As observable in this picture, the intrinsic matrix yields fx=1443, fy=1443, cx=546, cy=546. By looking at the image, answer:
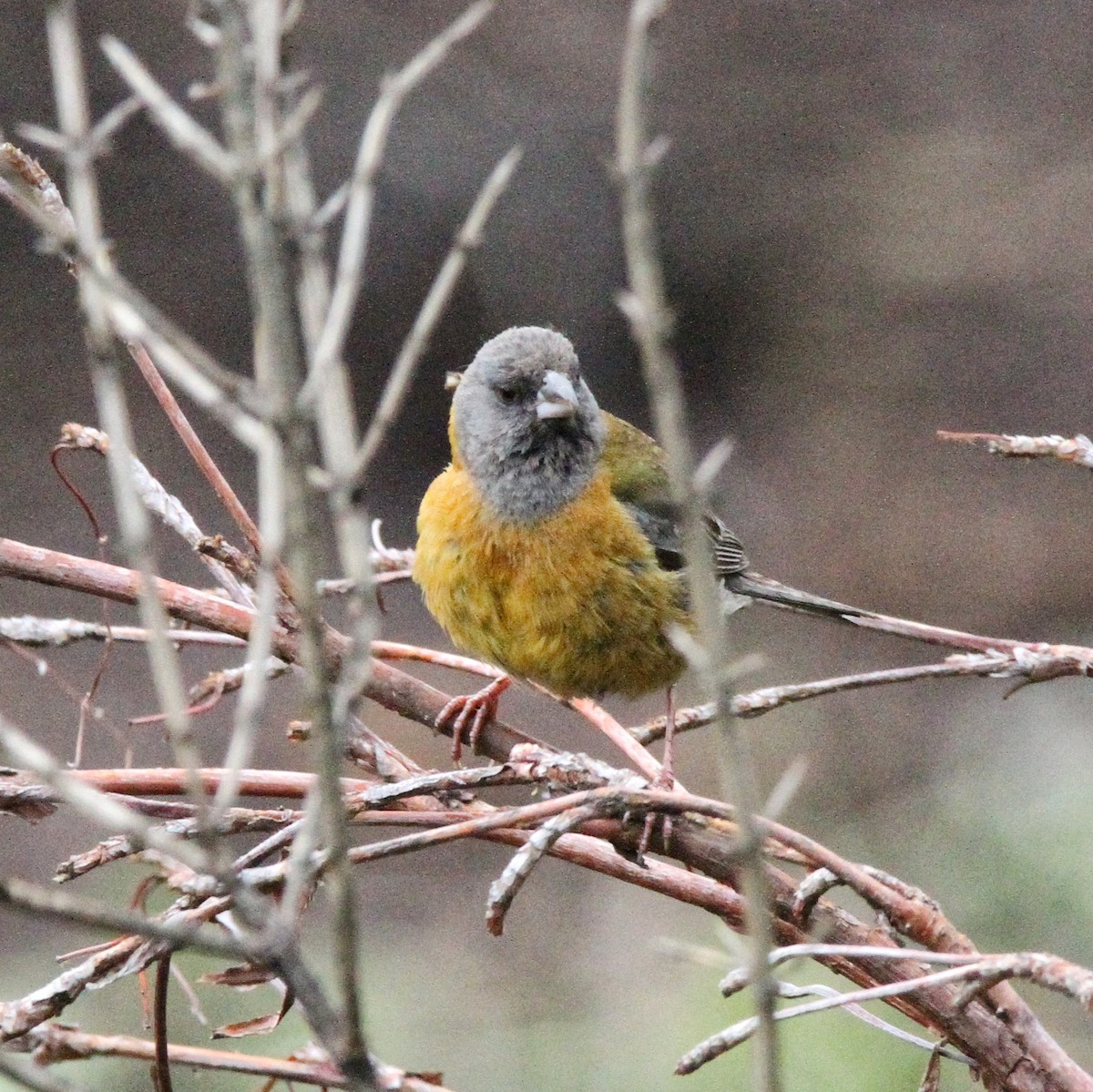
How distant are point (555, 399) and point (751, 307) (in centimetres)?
467

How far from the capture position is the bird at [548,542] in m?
3.63

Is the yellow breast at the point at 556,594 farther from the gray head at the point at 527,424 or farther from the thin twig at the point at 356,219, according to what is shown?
the thin twig at the point at 356,219

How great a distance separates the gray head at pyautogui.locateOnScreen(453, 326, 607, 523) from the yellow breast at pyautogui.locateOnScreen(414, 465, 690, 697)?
2.8 inches

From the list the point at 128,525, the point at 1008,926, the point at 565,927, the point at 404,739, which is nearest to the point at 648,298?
the point at 128,525

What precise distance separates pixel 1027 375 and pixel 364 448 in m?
7.77

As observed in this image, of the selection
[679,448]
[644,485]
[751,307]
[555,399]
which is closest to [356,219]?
[679,448]

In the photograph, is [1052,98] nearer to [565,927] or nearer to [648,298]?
[565,927]

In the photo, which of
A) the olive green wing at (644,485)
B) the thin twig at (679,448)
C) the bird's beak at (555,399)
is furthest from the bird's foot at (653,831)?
the bird's beak at (555,399)

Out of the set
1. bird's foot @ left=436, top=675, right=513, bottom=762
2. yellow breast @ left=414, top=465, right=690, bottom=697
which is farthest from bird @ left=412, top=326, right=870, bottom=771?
bird's foot @ left=436, top=675, right=513, bottom=762

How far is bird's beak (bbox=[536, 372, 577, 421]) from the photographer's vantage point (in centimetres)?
386

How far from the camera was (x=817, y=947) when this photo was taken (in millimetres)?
1477

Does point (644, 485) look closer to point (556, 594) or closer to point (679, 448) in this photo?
point (556, 594)

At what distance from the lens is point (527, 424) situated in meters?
3.94

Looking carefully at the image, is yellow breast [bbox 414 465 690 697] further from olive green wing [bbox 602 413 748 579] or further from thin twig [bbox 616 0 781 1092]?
thin twig [bbox 616 0 781 1092]
